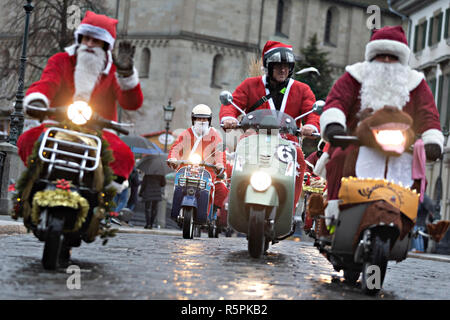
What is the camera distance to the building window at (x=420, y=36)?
53188 millimetres

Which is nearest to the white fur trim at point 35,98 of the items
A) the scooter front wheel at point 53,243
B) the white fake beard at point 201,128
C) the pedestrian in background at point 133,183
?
the scooter front wheel at point 53,243

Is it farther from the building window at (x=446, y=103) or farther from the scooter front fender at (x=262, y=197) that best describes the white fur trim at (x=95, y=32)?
the building window at (x=446, y=103)

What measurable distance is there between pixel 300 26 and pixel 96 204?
6356 centimetres

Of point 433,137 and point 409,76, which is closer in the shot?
point 433,137

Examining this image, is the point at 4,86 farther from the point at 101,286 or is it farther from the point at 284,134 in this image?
the point at 101,286

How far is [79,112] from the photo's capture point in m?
7.48

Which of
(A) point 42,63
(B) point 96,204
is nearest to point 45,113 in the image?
(B) point 96,204

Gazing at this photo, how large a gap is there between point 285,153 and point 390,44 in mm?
2246

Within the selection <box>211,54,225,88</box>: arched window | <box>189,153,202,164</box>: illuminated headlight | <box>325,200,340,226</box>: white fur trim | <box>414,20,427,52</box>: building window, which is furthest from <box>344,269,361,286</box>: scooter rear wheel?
<box>211,54,225,88</box>: arched window

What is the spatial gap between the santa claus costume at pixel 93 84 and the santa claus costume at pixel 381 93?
148 cm

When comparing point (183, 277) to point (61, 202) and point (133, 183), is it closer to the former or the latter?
point (61, 202)

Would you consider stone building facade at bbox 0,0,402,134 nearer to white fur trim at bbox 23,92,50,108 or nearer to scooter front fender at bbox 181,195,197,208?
scooter front fender at bbox 181,195,197,208

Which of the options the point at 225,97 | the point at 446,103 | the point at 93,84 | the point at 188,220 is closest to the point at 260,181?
the point at 225,97

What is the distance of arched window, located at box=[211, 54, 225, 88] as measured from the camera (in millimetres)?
66812
